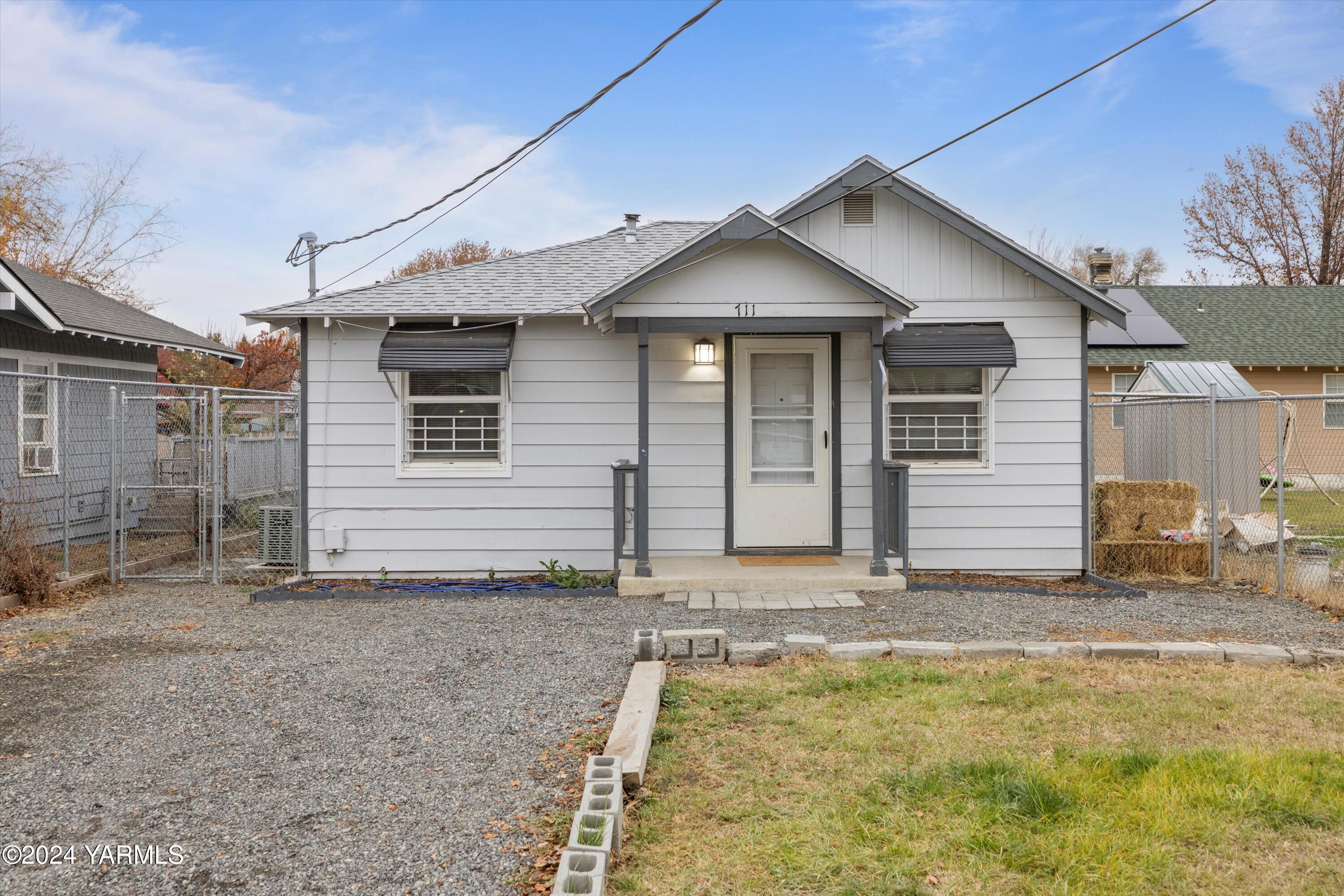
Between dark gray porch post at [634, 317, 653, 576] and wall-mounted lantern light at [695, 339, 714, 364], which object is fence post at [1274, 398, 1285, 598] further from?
dark gray porch post at [634, 317, 653, 576]

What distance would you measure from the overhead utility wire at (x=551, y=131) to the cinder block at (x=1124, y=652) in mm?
5070

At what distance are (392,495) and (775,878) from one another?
6.66 metres

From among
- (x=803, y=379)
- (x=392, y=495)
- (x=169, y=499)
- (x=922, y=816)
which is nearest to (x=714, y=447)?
(x=803, y=379)

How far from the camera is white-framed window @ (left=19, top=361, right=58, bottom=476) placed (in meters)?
10.6

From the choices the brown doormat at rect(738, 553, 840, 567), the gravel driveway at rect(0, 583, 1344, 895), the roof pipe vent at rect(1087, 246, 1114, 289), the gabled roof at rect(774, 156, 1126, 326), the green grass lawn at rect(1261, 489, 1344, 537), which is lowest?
the gravel driveway at rect(0, 583, 1344, 895)

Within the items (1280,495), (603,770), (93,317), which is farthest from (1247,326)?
(93,317)

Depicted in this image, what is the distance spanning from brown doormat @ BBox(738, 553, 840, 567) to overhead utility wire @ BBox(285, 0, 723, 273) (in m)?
4.33

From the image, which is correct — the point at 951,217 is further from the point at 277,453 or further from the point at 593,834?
the point at 277,453

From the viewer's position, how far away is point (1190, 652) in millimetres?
5434

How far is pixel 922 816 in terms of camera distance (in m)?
3.20

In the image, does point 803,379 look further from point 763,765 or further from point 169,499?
point 169,499

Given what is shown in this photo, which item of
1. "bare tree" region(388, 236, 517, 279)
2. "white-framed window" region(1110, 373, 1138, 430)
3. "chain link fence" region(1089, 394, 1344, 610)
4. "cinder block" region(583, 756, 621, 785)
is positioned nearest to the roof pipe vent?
"white-framed window" region(1110, 373, 1138, 430)

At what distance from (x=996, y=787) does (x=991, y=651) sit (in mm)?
2296

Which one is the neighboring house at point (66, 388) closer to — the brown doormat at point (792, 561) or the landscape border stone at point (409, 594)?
the landscape border stone at point (409, 594)
